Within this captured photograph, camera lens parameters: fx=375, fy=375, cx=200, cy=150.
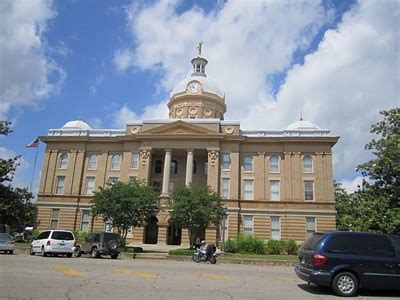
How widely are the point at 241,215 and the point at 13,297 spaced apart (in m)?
36.0

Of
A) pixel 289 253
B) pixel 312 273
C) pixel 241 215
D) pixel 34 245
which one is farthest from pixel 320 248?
pixel 241 215

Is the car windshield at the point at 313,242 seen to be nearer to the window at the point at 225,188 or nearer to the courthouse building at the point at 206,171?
the courthouse building at the point at 206,171

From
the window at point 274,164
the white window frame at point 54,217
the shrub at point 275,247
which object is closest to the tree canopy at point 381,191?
the shrub at point 275,247

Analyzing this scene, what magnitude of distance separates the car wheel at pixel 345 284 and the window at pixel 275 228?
106 ft

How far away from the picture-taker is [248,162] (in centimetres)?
4497

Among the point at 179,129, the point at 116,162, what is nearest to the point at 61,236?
the point at 179,129

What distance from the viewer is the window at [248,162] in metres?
44.8

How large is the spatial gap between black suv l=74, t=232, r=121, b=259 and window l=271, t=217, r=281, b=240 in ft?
72.0

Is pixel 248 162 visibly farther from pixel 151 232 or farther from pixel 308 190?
pixel 151 232

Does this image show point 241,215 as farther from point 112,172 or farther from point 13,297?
point 13,297

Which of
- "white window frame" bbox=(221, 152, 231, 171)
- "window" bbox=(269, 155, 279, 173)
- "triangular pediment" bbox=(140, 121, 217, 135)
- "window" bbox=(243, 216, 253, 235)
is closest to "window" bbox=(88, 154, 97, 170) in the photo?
"triangular pediment" bbox=(140, 121, 217, 135)

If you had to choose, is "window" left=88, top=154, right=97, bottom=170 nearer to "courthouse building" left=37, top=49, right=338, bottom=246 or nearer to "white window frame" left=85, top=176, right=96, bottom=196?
"courthouse building" left=37, top=49, right=338, bottom=246

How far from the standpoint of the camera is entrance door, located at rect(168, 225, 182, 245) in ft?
146

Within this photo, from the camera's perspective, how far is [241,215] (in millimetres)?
42812
